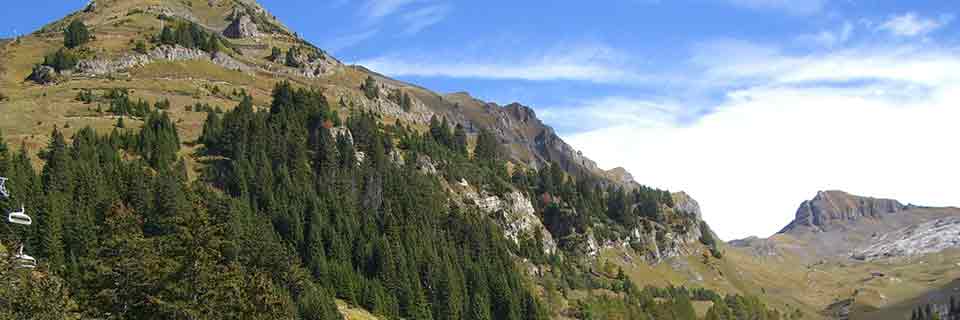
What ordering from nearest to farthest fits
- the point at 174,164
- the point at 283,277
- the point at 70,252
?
the point at 70,252 → the point at 283,277 → the point at 174,164

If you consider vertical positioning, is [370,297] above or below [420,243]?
below

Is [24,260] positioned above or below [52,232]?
below

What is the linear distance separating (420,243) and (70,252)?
8705cm

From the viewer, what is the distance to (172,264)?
5406cm

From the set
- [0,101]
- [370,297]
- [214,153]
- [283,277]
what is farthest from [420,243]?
[0,101]

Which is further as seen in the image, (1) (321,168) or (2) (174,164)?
(1) (321,168)

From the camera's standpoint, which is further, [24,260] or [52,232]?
[52,232]

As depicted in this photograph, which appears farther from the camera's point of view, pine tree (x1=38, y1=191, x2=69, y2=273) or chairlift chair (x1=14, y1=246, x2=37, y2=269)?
pine tree (x1=38, y1=191, x2=69, y2=273)

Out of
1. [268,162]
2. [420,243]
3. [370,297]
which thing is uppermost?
[268,162]

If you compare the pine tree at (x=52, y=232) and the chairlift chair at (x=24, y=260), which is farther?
the pine tree at (x=52, y=232)

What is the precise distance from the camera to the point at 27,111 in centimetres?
18438

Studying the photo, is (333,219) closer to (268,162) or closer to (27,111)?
(268,162)

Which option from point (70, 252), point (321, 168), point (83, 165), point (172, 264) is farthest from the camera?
point (321, 168)

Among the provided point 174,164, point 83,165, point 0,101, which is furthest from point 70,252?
point 0,101
